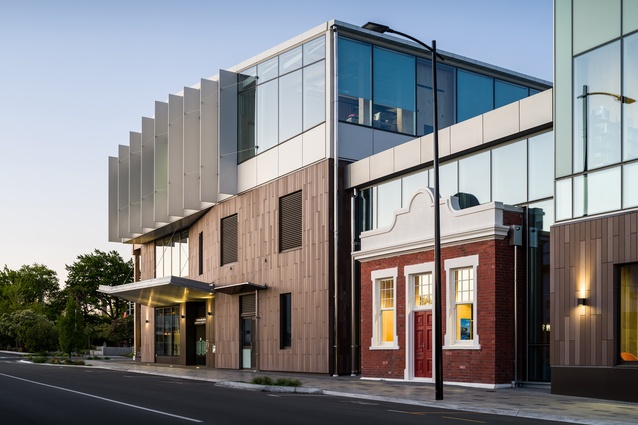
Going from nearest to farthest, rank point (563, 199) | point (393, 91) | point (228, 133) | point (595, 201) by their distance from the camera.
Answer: point (595, 201) < point (563, 199) < point (393, 91) < point (228, 133)

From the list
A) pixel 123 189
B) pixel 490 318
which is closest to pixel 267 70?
pixel 123 189

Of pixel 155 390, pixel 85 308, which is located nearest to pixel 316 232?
pixel 155 390

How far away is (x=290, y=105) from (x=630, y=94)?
60.5 feet

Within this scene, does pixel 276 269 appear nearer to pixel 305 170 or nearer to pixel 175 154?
pixel 305 170

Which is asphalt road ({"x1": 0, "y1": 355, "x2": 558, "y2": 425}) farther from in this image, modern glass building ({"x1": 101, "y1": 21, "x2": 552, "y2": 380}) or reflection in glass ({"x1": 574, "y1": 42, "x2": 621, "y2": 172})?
modern glass building ({"x1": 101, "y1": 21, "x2": 552, "y2": 380})

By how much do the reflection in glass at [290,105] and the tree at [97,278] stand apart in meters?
74.1

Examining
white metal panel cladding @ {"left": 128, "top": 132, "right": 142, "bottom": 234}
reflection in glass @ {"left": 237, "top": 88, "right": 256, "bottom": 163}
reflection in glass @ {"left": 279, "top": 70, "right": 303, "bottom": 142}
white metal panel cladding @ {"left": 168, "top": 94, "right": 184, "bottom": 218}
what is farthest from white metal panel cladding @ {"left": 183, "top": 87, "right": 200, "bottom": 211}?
white metal panel cladding @ {"left": 128, "top": 132, "right": 142, "bottom": 234}

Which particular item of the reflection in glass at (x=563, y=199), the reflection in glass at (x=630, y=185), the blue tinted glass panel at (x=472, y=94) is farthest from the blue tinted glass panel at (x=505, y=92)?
the reflection in glass at (x=630, y=185)

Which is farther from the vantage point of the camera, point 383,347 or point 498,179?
point 383,347

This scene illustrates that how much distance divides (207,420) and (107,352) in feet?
210

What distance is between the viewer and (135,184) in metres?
51.6

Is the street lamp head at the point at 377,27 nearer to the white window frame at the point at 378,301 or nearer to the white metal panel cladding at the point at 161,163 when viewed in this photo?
the white window frame at the point at 378,301

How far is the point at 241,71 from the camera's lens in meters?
41.3

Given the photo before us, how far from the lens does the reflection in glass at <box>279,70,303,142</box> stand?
36844mm
